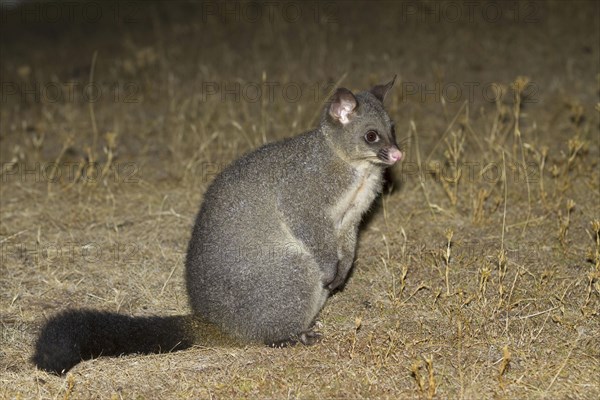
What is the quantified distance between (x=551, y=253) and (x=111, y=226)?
13.7 feet

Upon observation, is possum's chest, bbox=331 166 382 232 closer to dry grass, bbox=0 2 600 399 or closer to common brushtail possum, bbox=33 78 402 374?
common brushtail possum, bbox=33 78 402 374

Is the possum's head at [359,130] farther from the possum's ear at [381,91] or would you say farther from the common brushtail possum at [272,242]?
the possum's ear at [381,91]

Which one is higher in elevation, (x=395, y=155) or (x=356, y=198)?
(x=395, y=155)

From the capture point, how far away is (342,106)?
5.96 meters

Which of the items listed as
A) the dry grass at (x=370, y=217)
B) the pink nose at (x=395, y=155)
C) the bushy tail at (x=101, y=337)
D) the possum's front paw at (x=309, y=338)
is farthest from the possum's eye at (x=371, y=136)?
the bushy tail at (x=101, y=337)

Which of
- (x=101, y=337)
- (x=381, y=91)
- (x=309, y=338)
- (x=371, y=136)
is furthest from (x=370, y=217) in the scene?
(x=101, y=337)

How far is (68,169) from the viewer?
384 inches

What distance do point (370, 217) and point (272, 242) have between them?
2490 mm

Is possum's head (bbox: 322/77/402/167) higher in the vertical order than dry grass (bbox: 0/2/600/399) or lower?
higher

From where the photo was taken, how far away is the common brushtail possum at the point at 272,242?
228 inches

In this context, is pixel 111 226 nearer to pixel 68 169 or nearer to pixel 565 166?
pixel 68 169

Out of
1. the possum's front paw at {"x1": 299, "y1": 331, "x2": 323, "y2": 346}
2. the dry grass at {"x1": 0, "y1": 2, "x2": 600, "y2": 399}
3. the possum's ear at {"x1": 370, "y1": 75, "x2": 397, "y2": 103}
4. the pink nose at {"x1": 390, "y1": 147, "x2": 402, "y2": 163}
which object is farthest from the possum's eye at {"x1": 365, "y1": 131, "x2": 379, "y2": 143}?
the possum's front paw at {"x1": 299, "y1": 331, "x2": 323, "y2": 346}

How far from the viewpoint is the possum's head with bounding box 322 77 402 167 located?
5.92 m

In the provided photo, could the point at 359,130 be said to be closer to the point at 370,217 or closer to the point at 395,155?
the point at 395,155
